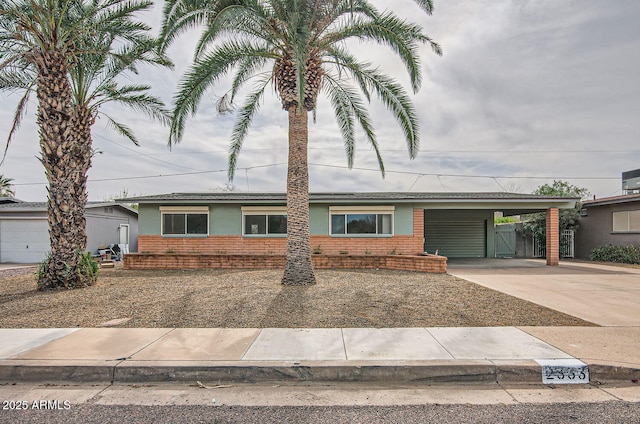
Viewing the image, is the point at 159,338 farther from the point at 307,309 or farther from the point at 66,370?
the point at 307,309

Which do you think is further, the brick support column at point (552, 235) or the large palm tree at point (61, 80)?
the brick support column at point (552, 235)

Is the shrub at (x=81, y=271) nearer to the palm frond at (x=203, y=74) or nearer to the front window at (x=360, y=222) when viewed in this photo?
the palm frond at (x=203, y=74)

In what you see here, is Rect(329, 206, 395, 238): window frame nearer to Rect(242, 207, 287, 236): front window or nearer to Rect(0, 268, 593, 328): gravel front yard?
Rect(242, 207, 287, 236): front window

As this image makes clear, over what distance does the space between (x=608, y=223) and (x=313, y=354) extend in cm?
2095

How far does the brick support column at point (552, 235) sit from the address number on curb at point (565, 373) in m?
13.9

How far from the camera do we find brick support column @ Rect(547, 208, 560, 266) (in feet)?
53.9

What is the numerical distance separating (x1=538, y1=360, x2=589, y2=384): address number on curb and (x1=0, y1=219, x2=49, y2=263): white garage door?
22490 mm

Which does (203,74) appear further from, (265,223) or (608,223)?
(608,223)

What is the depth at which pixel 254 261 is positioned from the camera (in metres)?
14.6

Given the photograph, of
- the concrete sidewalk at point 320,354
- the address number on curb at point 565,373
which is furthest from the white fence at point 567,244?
the address number on curb at point 565,373

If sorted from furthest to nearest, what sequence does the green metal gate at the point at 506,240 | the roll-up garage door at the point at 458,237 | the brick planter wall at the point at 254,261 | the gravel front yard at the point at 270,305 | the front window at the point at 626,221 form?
the green metal gate at the point at 506,240
the roll-up garage door at the point at 458,237
the front window at the point at 626,221
the brick planter wall at the point at 254,261
the gravel front yard at the point at 270,305

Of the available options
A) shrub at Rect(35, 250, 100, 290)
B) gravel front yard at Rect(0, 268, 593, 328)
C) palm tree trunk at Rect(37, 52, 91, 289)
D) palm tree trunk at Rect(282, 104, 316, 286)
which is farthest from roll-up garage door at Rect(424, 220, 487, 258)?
palm tree trunk at Rect(37, 52, 91, 289)

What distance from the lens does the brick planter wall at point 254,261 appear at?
47.1 feet

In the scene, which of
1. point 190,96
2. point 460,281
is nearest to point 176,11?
point 190,96
